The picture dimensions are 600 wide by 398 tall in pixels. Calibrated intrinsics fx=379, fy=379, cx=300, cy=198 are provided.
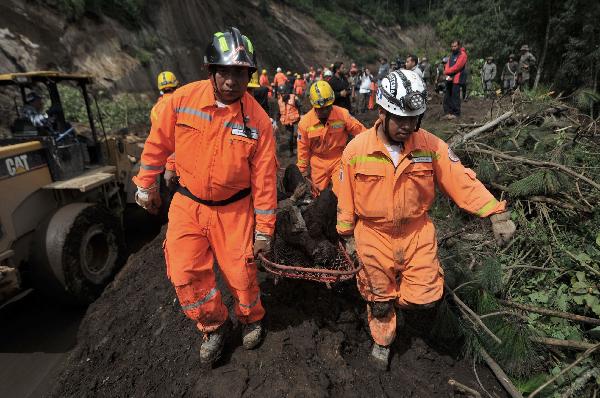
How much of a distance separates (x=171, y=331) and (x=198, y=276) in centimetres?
107

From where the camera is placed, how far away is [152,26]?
1998 centimetres

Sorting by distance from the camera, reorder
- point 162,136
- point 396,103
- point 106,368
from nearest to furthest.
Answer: point 396,103 < point 162,136 < point 106,368

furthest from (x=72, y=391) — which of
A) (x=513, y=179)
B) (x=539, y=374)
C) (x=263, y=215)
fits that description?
(x=513, y=179)

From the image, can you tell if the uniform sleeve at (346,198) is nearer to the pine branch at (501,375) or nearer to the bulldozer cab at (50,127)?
the pine branch at (501,375)

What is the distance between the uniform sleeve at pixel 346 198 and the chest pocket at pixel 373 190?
0.07 meters

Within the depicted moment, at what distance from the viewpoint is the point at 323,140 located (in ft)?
16.6

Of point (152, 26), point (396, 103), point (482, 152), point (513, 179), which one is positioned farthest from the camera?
point (152, 26)

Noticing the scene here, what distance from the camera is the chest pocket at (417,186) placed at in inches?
107

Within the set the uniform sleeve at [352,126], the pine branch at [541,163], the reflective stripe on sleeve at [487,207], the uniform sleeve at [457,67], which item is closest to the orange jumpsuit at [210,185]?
the reflective stripe on sleeve at [487,207]

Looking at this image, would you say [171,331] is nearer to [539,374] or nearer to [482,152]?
[539,374]

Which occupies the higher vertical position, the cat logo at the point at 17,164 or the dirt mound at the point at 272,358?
the cat logo at the point at 17,164

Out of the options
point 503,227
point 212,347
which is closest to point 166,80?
point 212,347

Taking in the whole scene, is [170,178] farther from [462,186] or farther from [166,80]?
[166,80]

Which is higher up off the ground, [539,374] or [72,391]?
[539,374]
